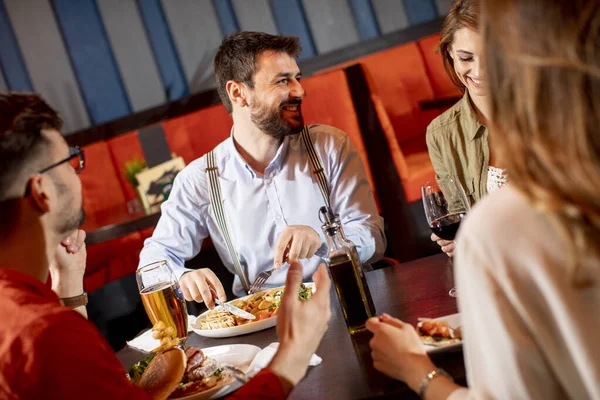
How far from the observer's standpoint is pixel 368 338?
1263 mm

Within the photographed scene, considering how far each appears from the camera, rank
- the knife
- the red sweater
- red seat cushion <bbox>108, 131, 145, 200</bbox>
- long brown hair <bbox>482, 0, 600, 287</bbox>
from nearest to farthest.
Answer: long brown hair <bbox>482, 0, 600, 287</bbox> → the red sweater → the knife → red seat cushion <bbox>108, 131, 145, 200</bbox>

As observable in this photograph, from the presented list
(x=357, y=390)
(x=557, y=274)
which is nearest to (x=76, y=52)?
(x=357, y=390)

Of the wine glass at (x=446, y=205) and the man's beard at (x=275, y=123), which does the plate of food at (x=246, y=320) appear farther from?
the man's beard at (x=275, y=123)

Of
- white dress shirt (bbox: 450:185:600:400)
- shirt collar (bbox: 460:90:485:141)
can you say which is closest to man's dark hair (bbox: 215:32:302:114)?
shirt collar (bbox: 460:90:485:141)

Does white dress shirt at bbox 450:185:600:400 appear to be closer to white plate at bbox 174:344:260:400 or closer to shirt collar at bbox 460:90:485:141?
white plate at bbox 174:344:260:400

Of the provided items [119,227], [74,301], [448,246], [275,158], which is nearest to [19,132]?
[74,301]

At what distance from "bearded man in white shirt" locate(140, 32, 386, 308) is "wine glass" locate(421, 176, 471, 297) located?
960 millimetres

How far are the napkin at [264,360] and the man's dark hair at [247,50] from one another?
1586 millimetres

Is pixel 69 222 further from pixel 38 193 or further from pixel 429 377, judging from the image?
pixel 429 377

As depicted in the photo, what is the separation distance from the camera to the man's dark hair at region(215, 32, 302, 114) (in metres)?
2.61

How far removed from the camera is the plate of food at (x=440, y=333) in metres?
1.06

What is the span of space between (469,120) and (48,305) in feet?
5.69

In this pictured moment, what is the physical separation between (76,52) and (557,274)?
437 centimetres

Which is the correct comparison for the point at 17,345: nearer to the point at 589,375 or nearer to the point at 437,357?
the point at 437,357
